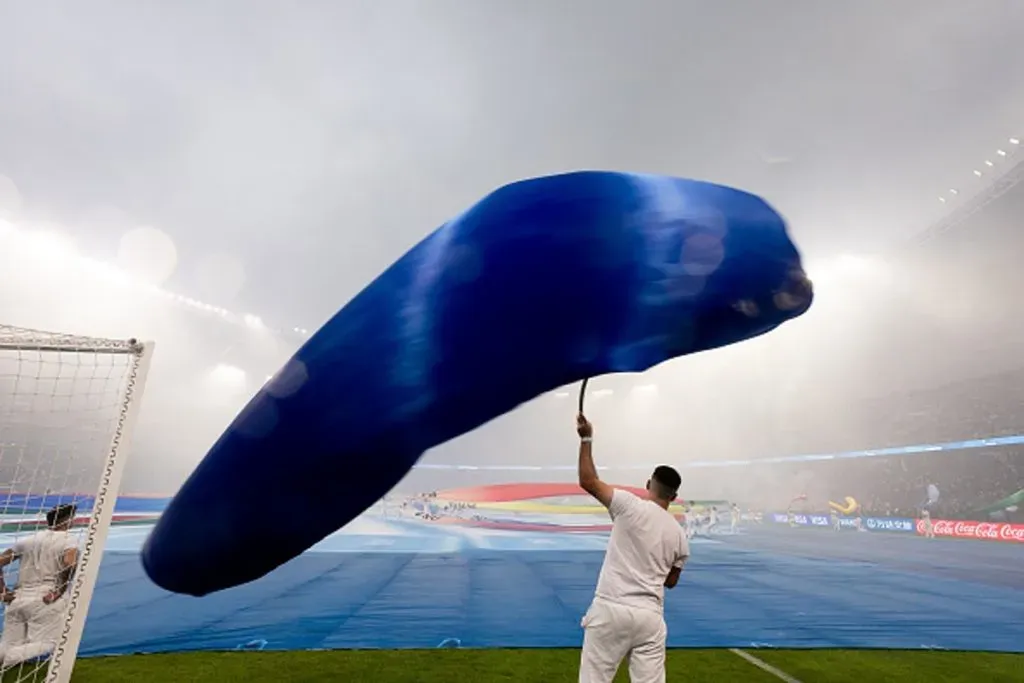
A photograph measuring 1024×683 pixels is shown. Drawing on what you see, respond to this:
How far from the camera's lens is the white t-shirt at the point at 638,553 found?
9.30ft

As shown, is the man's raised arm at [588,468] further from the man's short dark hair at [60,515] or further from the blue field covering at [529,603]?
the man's short dark hair at [60,515]

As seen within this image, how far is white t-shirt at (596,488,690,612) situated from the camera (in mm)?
2834

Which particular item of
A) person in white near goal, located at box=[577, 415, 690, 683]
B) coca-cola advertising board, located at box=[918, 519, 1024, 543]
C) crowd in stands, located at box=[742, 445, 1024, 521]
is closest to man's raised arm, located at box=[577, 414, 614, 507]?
person in white near goal, located at box=[577, 415, 690, 683]

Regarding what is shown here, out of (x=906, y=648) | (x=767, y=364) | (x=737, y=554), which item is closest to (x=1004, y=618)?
(x=906, y=648)

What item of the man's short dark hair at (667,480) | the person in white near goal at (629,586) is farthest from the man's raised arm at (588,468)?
the man's short dark hair at (667,480)

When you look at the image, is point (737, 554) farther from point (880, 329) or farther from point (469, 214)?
point (880, 329)

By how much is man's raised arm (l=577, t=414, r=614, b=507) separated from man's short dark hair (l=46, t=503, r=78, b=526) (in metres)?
4.26

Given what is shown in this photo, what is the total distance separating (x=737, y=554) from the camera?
13375 millimetres

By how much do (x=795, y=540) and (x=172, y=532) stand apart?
1885 centimetres

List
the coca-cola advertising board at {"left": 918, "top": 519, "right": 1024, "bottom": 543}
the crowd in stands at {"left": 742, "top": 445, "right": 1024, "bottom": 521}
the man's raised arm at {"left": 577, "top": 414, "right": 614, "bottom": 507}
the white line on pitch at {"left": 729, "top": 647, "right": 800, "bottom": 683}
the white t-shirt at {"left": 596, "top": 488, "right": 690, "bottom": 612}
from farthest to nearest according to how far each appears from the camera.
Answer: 1. the crowd in stands at {"left": 742, "top": 445, "right": 1024, "bottom": 521}
2. the coca-cola advertising board at {"left": 918, "top": 519, "right": 1024, "bottom": 543}
3. the white line on pitch at {"left": 729, "top": 647, "right": 800, "bottom": 683}
4. the white t-shirt at {"left": 596, "top": 488, "right": 690, "bottom": 612}
5. the man's raised arm at {"left": 577, "top": 414, "right": 614, "bottom": 507}

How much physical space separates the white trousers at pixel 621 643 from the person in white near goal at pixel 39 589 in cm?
420

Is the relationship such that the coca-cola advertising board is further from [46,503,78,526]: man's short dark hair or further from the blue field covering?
[46,503,78,526]: man's short dark hair

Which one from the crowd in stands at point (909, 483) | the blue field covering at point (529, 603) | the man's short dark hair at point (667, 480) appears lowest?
the blue field covering at point (529, 603)

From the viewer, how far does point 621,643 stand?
2.78m
